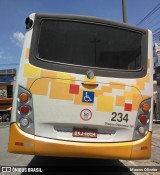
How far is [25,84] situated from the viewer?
20.5 feet

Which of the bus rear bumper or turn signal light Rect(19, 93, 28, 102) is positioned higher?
turn signal light Rect(19, 93, 28, 102)

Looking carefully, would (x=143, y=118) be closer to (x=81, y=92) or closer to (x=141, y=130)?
(x=141, y=130)

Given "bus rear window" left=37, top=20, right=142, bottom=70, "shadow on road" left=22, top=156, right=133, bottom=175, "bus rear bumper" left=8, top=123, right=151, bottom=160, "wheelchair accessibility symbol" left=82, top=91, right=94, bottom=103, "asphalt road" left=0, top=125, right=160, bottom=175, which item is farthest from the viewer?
"asphalt road" left=0, top=125, right=160, bottom=175

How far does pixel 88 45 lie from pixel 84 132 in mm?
1533

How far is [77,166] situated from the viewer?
27.6 feet

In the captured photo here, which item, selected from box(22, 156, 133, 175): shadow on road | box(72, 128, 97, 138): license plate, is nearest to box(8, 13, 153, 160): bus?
Answer: box(72, 128, 97, 138): license plate

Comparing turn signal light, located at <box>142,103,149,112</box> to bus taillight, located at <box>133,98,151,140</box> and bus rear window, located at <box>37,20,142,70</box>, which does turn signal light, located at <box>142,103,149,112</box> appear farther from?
bus rear window, located at <box>37,20,142,70</box>

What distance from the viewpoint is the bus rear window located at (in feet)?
21.2

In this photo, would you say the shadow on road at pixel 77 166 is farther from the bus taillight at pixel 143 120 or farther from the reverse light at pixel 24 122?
the reverse light at pixel 24 122

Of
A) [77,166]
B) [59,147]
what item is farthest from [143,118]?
[77,166]

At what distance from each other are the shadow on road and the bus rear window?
2.48m

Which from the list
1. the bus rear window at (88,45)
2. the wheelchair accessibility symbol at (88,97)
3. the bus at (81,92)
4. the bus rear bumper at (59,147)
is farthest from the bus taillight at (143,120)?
the wheelchair accessibility symbol at (88,97)

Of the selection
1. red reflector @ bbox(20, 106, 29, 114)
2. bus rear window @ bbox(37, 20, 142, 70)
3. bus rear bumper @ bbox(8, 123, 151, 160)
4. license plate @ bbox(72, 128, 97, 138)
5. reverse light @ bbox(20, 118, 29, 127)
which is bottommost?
bus rear bumper @ bbox(8, 123, 151, 160)

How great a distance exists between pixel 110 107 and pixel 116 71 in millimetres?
649
